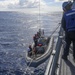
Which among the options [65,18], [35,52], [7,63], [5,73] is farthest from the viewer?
[7,63]

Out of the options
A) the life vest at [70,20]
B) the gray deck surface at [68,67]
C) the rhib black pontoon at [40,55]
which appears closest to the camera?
the life vest at [70,20]

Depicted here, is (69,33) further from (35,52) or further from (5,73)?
(5,73)

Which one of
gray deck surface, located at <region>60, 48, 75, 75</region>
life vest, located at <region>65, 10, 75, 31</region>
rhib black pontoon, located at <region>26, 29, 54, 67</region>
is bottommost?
rhib black pontoon, located at <region>26, 29, 54, 67</region>

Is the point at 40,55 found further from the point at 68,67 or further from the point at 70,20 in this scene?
the point at 70,20

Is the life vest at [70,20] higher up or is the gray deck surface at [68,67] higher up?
the life vest at [70,20]

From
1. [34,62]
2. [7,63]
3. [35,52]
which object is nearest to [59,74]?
[34,62]

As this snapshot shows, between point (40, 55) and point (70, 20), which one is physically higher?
point (70, 20)

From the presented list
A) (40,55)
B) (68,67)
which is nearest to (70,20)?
(68,67)

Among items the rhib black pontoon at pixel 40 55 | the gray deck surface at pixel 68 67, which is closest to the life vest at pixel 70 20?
the gray deck surface at pixel 68 67

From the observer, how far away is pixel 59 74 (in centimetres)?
684

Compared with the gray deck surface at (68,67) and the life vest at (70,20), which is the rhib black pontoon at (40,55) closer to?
the gray deck surface at (68,67)

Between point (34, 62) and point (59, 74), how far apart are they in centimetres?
892

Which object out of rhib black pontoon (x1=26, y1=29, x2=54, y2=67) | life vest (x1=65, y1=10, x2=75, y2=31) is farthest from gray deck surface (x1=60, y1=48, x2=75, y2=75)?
rhib black pontoon (x1=26, y1=29, x2=54, y2=67)

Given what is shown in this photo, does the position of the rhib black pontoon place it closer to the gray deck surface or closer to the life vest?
the gray deck surface
